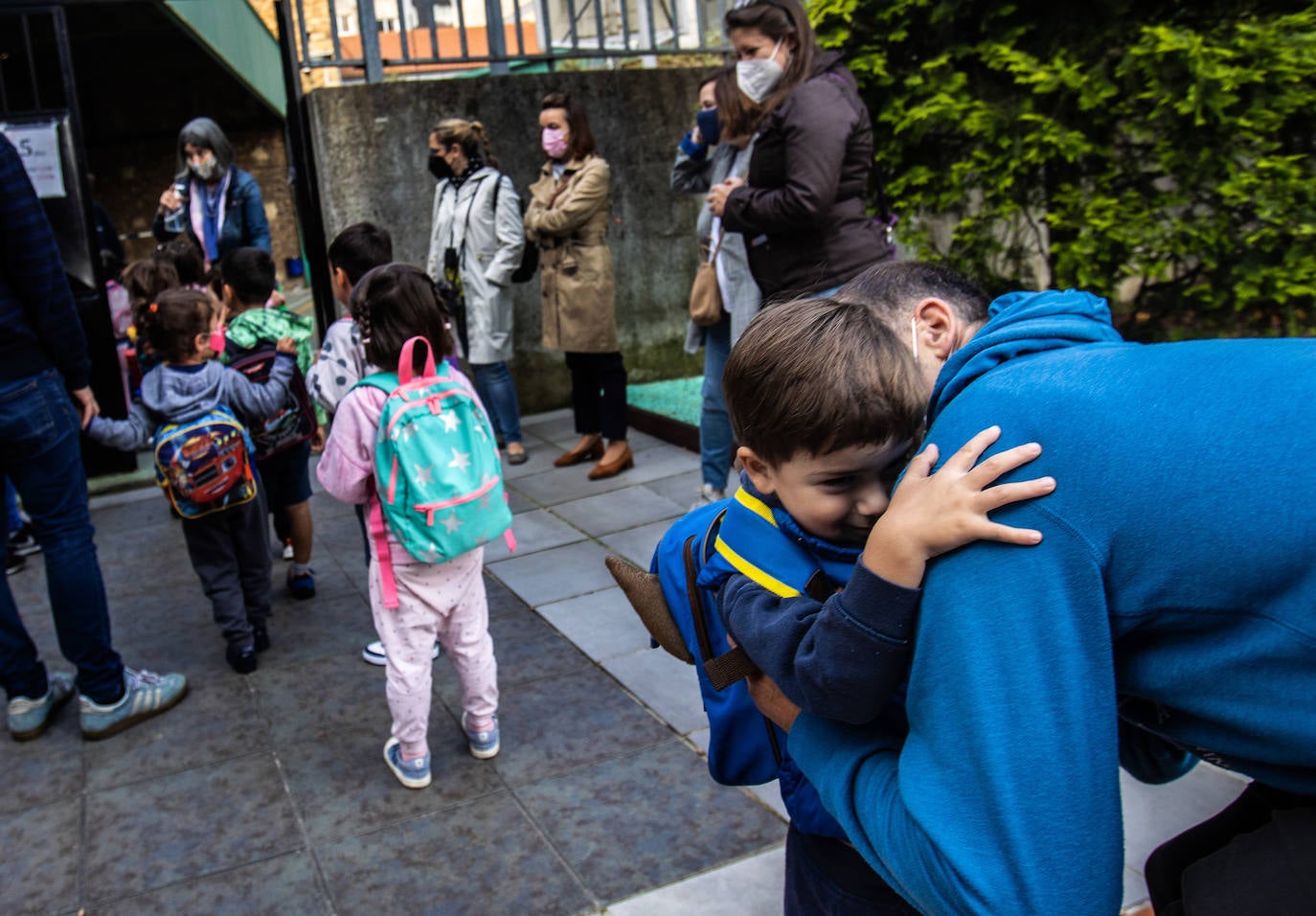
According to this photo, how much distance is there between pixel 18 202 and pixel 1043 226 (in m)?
3.96

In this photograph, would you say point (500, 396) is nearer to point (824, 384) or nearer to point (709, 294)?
point (709, 294)

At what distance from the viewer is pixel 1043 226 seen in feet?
16.3

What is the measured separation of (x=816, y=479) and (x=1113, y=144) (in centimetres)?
370

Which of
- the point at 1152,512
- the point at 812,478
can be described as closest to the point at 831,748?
the point at 812,478

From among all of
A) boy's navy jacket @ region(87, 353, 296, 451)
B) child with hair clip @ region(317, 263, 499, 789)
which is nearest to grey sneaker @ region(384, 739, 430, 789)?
child with hair clip @ region(317, 263, 499, 789)

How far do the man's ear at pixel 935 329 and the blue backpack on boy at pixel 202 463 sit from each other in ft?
10.1

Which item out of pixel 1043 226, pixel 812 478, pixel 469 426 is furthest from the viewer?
pixel 1043 226

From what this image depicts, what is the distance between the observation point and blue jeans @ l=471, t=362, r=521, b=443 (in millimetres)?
6680

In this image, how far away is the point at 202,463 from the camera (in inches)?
155

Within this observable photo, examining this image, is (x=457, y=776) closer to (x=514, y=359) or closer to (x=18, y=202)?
(x=18, y=202)

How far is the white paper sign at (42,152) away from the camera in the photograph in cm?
641

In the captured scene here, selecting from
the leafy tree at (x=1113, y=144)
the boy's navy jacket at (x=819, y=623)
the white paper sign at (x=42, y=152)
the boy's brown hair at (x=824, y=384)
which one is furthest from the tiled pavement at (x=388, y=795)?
the white paper sign at (x=42, y=152)

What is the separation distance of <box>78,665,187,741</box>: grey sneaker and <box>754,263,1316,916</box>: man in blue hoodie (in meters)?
3.32

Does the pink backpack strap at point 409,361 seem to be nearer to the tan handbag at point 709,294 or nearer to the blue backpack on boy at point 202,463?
the blue backpack on boy at point 202,463
